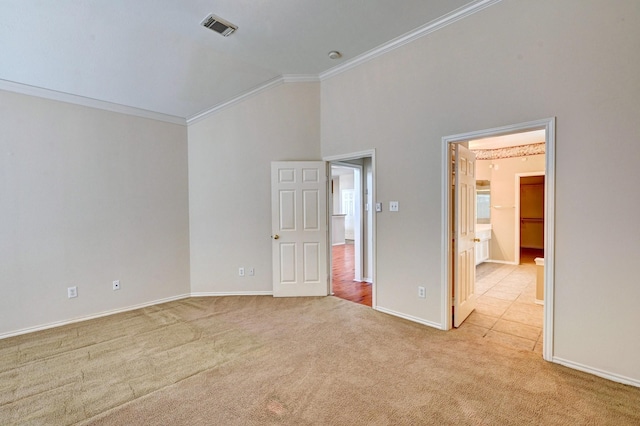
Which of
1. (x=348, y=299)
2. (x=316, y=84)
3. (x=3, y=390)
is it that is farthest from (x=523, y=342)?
(x=3, y=390)

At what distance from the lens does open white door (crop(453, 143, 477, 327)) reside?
3.11m

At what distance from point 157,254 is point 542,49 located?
196 inches

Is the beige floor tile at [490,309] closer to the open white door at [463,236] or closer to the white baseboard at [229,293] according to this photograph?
the open white door at [463,236]

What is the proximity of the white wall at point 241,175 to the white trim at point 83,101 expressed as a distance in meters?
0.41

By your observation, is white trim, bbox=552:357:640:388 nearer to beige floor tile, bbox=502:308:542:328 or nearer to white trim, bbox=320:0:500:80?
beige floor tile, bbox=502:308:542:328

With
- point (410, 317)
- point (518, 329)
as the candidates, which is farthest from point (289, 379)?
point (518, 329)

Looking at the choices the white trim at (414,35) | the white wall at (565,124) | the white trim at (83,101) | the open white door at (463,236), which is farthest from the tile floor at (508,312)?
the white trim at (83,101)

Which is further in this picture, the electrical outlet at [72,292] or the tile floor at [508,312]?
the electrical outlet at [72,292]

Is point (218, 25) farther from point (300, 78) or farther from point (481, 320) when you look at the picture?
point (481, 320)

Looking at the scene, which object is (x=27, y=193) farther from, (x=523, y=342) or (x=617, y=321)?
(x=617, y=321)

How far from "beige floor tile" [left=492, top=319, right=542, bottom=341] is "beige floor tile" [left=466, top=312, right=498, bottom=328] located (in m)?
0.06

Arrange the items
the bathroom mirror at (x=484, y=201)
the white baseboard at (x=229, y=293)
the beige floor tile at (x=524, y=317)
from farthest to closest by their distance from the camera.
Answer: the bathroom mirror at (x=484, y=201) → the white baseboard at (x=229, y=293) → the beige floor tile at (x=524, y=317)

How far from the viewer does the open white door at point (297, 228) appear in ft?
13.8

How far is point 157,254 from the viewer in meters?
4.18
